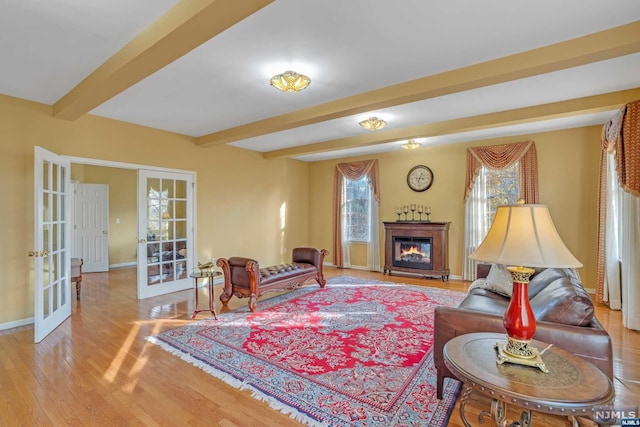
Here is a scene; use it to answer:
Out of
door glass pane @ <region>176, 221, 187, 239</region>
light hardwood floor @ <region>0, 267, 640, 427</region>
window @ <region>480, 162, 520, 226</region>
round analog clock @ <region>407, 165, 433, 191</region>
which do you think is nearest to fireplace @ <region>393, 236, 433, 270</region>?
round analog clock @ <region>407, 165, 433, 191</region>

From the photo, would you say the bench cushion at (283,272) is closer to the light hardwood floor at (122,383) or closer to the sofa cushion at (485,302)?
the light hardwood floor at (122,383)

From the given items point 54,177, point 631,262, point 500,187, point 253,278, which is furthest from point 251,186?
point 631,262

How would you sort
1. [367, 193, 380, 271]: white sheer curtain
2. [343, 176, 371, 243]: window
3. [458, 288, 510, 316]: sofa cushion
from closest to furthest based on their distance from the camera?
1. [458, 288, 510, 316]: sofa cushion
2. [367, 193, 380, 271]: white sheer curtain
3. [343, 176, 371, 243]: window

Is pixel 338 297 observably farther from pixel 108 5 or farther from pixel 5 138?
pixel 5 138

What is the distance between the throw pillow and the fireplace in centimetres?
270

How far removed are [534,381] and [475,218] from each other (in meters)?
5.06

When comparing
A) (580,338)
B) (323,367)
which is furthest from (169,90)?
(580,338)

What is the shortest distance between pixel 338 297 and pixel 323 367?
221 cm

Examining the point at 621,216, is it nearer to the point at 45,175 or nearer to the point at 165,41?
the point at 165,41

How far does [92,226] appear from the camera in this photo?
23.6 ft

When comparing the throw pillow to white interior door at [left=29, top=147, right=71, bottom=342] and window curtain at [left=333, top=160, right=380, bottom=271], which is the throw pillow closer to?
window curtain at [left=333, top=160, right=380, bottom=271]

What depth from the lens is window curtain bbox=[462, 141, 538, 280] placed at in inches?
211

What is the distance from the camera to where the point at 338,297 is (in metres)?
4.86

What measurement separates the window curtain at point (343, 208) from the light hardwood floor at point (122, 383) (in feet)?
13.4
